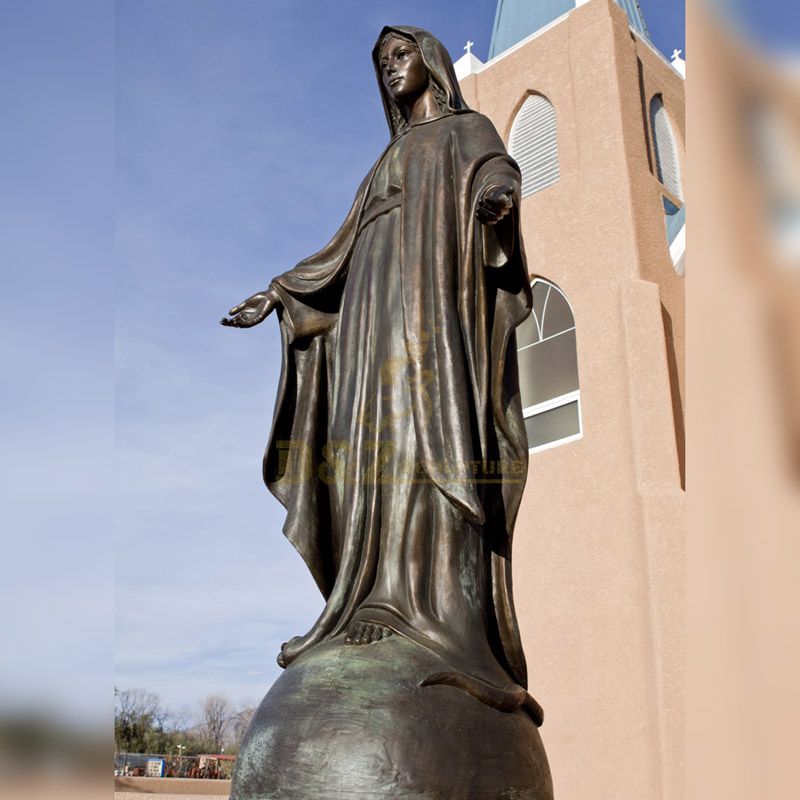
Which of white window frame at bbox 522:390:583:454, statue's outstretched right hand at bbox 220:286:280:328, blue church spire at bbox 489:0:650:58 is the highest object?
blue church spire at bbox 489:0:650:58

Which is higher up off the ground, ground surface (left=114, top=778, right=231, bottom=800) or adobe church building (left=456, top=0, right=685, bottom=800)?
adobe church building (left=456, top=0, right=685, bottom=800)

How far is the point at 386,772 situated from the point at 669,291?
45.8ft

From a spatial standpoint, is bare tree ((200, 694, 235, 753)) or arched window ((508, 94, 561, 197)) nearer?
arched window ((508, 94, 561, 197))

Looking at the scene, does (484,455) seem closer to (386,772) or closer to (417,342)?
(417,342)

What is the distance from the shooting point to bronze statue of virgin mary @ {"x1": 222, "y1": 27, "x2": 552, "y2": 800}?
8.56 ft

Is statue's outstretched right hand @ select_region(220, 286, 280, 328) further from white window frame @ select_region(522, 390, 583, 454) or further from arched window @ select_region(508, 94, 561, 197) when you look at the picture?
arched window @ select_region(508, 94, 561, 197)

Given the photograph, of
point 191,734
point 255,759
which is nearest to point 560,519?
point 255,759

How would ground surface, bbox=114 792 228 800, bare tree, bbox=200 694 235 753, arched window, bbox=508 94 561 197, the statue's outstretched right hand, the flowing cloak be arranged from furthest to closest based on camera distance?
bare tree, bbox=200 694 235 753
arched window, bbox=508 94 561 197
ground surface, bbox=114 792 228 800
the statue's outstretched right hand
the flowing cloak

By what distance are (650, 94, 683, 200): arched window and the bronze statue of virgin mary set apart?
1458 cm

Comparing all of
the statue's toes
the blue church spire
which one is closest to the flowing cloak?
the statue's toes

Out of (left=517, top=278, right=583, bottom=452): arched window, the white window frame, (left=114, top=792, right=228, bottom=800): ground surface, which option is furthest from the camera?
(left=114, top=792, right=228, bottom=800): ground surface

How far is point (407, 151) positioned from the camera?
12.6ft
